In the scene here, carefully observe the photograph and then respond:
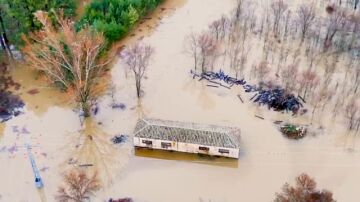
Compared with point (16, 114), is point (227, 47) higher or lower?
higher

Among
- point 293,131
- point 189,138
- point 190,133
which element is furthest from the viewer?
point 293,131

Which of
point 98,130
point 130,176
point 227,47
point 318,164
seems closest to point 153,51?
point 227,47

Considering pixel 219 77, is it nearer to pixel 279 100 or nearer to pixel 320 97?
pixel 279 100

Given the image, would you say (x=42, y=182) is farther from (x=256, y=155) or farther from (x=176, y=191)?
(x=256, y=155)

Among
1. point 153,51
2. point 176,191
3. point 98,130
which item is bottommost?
point 176,191

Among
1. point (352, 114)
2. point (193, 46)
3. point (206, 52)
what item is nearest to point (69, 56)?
point (193, 46)

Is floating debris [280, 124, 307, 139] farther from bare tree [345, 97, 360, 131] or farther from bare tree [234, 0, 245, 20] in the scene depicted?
bare tree [234, 0, 245, 20]

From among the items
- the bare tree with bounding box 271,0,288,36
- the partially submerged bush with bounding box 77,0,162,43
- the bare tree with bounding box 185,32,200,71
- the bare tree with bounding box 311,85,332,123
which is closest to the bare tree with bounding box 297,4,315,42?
the bare tree with bounding box 271,0,288,36
